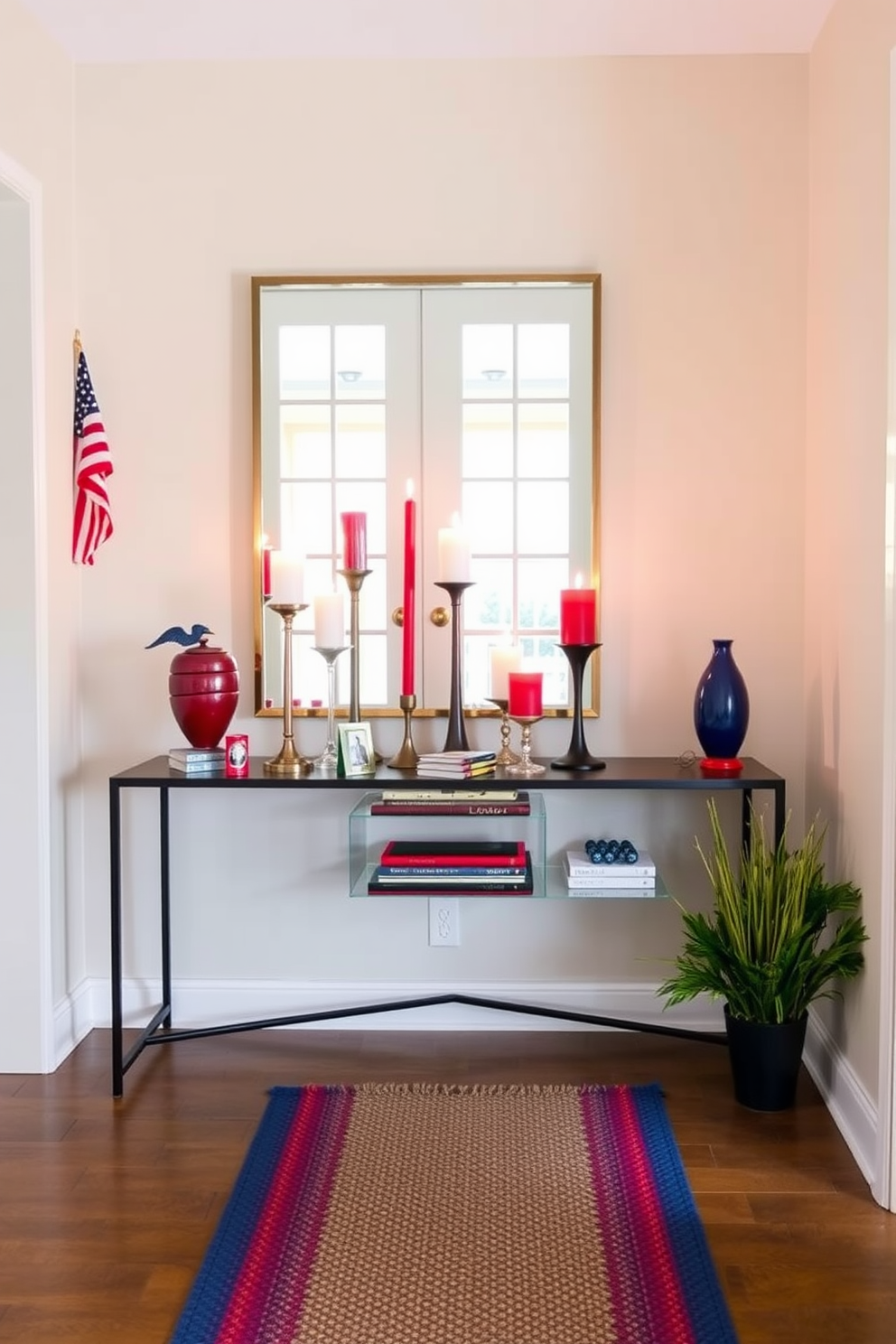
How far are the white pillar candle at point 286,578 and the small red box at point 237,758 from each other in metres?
0.34

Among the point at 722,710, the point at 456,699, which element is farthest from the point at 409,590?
the point at 722,710

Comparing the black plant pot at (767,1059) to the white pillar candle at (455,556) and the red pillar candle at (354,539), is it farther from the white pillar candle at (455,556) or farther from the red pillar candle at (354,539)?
the red pillar candle at (354,539)

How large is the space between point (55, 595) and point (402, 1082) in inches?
56.7

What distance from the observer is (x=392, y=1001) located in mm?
3010

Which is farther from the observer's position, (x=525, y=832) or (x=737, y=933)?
(x=525, y=832)

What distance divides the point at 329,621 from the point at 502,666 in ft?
1.42

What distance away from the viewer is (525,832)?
9.91 ft

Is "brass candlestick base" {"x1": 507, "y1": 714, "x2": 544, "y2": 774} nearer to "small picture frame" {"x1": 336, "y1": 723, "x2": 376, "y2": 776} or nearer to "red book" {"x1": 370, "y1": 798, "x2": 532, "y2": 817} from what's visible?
"red book" {"x1": 370, "y1": 798, "x2": 532, "y2": 817}

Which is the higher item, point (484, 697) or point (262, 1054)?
point (484, 697)

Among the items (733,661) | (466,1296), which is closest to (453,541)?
(733,661)

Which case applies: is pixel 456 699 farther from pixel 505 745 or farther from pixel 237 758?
pixel 237 758

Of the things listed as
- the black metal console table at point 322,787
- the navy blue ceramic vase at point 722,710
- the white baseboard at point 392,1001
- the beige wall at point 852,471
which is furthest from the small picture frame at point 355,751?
the beige wall at point 852,471

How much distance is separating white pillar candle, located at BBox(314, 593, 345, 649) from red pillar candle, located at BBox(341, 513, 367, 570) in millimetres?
89

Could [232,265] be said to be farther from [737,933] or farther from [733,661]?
[737,933]
